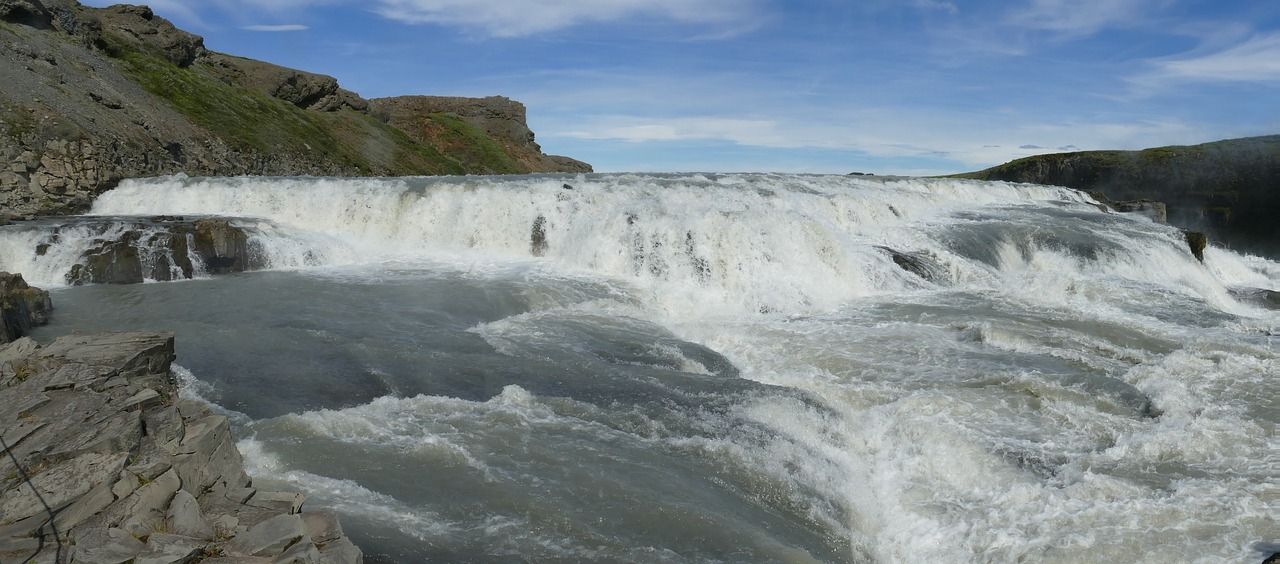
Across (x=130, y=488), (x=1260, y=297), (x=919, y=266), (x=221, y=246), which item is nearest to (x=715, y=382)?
(x=130, y=488)

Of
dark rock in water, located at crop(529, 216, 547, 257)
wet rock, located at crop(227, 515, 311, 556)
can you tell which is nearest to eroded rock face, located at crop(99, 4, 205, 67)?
dark rock in water, located at crop(529, 216, 547, 257)

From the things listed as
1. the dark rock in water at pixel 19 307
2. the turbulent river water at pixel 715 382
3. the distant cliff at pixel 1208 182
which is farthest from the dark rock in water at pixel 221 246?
the distant cliff at pixel 1208 182

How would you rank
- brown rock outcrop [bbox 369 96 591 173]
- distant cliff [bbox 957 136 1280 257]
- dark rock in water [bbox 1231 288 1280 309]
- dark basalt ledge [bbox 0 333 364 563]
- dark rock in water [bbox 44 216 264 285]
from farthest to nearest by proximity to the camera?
1. brown rock outcrop [bbox 369 96 591 173]
2. distant cliff [bbox 957 136 1280 257]
3. dark rock in water [bbox 1231 288 1280 309]
4. dark rock in water [bbox 44 216 264 285]
5. dark basalt ledge [bbox 0 333 364 563]

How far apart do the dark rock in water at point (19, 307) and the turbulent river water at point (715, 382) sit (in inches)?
16.5

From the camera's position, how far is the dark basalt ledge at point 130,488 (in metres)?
4.36

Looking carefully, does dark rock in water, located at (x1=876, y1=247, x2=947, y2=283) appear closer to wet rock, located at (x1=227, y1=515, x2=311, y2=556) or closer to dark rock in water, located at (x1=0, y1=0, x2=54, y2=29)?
wet rock, located at (x1=227, y1=515, x2=311, y2=556)

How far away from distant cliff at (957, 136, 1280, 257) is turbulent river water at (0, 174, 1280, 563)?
66.3 ft

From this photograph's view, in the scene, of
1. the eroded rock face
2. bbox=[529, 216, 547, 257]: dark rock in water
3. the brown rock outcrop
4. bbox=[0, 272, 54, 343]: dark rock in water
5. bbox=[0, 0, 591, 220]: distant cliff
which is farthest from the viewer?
the brown rock outcrop

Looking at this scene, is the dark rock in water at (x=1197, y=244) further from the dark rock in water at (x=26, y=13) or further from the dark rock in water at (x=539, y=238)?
the dark rock in water at (x=26, y=13)

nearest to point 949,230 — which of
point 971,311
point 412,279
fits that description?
point 971,311

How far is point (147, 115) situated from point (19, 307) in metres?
25.0

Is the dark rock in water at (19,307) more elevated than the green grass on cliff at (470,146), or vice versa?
the green grass on cliff at (470,146)

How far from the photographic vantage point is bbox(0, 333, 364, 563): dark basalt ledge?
436 centimetres

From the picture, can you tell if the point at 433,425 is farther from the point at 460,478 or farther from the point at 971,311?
the point at 971,311
